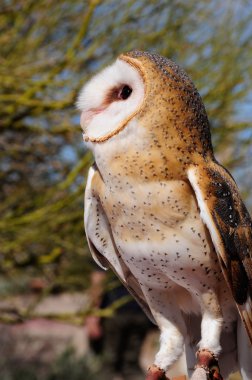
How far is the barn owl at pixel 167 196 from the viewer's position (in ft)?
5.69

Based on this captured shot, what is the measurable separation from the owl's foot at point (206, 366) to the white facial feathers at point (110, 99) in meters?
0.64

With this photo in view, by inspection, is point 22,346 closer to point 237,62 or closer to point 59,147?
point 59,147

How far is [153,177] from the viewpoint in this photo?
5.68 ft

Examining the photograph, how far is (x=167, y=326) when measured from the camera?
75.5 inches

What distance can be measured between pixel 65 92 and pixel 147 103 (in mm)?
2713

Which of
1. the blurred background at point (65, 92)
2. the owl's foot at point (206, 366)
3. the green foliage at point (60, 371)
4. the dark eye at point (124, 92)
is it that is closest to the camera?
the owl's foot at point (206, 366)

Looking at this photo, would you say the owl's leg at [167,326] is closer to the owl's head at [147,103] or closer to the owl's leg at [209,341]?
the owl's leg at [209,341]

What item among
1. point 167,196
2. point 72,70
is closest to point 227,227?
point 167,196

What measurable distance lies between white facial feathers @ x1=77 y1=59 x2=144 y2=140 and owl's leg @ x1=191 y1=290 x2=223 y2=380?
1.74 feet

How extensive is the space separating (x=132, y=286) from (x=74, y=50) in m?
2.34

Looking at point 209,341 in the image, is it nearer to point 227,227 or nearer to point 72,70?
point 227,227

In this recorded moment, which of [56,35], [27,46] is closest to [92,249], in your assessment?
[27,46]

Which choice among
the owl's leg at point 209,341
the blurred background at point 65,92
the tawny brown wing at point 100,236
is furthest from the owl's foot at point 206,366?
the blurred background at point 65,92

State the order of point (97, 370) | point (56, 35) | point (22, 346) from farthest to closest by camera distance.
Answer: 1. point (22, 346)
2. point (97, 370)
3. point (56, 35)
